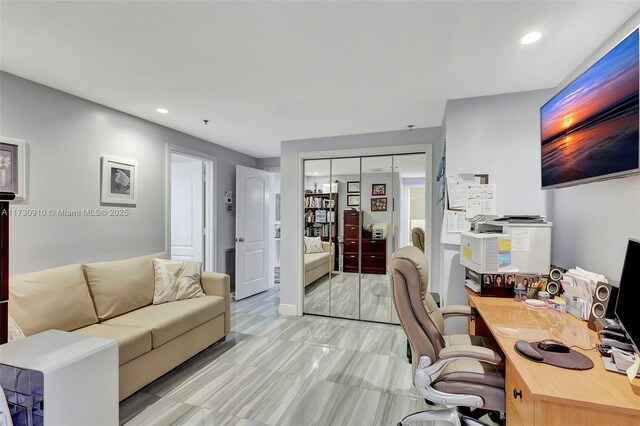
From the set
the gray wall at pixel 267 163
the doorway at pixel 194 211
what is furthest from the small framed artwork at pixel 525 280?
the gray wall at pixel 267 163

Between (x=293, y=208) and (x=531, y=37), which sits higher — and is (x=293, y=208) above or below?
below

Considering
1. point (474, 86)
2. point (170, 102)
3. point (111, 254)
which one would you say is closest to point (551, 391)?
point (474, 86)

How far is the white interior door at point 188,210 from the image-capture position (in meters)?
4.20

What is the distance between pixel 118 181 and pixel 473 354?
3.31m

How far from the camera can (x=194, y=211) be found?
14.0 feet

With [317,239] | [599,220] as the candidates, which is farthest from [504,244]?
[317,239]

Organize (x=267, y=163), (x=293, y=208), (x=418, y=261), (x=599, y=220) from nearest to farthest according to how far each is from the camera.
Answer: (x=418, y=261) < (x=599, y=220) < (x=293, y=208) < (x=267, y=163)

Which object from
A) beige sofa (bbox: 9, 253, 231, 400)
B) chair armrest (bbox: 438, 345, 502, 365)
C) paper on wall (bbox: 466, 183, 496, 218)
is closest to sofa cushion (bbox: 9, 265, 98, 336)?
beige sofa (bbox: 9, 253, 231, 400)

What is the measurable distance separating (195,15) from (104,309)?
7.74 ft

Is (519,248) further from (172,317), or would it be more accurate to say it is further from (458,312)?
(172,317)

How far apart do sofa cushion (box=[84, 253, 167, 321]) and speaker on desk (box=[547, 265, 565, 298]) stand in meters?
3.36

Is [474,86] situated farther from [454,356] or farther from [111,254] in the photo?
[111,254]

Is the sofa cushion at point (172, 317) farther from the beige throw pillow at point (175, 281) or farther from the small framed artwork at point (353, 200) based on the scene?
the small framed artwork at point (353, 200)

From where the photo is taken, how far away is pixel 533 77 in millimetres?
2096
